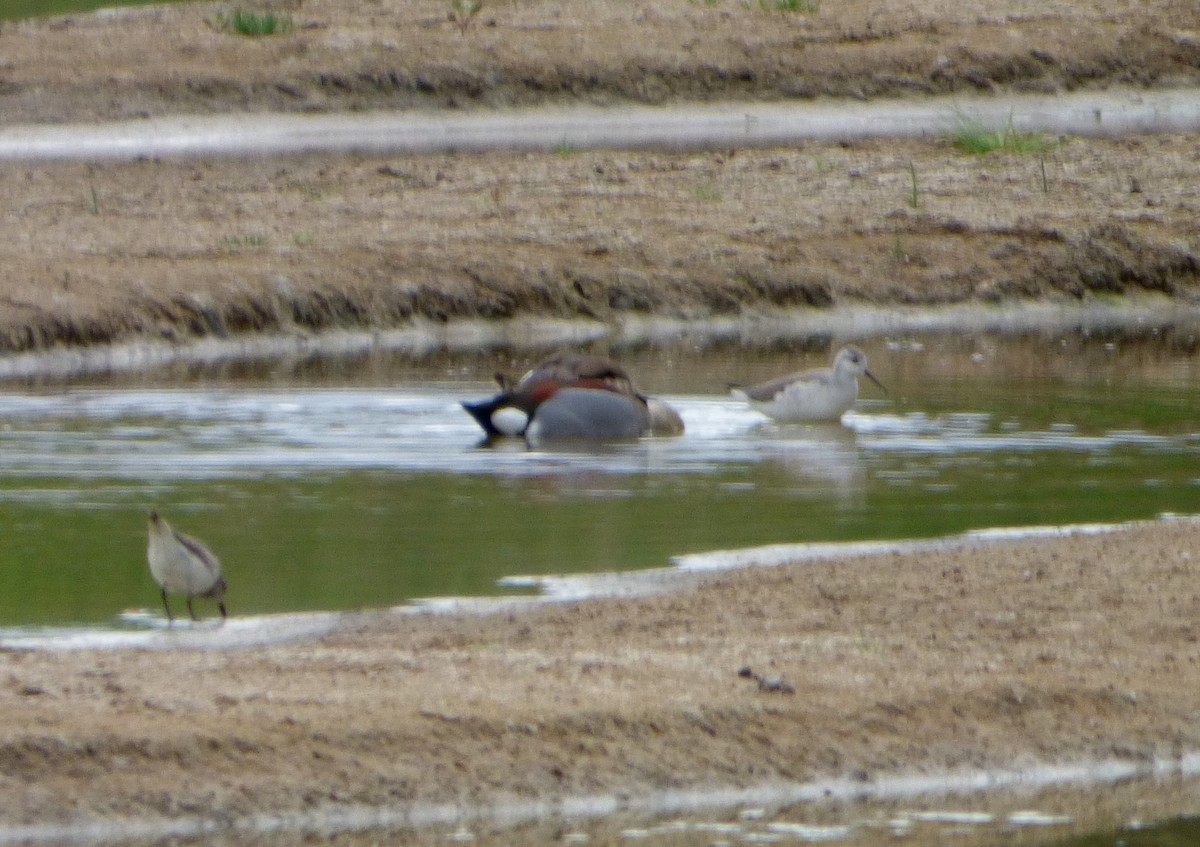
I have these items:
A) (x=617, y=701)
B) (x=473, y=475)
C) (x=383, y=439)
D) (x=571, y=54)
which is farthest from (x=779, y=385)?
(x=571, y=54)

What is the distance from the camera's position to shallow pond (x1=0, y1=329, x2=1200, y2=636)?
30.6 feet

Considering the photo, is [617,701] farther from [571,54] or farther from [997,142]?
[571,54]

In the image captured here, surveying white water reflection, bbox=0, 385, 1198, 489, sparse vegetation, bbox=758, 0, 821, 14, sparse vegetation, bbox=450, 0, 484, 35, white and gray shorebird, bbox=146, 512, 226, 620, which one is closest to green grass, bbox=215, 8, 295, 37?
sparse vegetation, bbox=450, 0, 484, 35

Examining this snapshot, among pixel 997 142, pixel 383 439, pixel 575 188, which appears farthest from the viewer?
pixel 997 142

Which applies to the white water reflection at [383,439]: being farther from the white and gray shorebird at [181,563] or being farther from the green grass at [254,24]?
the green grass at [254,24]

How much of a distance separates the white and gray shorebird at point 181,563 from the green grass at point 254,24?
1820 centimetres

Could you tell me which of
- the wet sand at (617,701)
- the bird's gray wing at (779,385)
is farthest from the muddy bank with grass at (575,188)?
the wet sand at (617,701)

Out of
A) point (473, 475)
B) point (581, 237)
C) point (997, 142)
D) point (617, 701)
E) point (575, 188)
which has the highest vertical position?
point (997, 142)

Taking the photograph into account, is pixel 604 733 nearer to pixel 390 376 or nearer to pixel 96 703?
pixel 96 703

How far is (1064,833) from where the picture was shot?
662cm

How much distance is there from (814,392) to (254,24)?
45.7 ft

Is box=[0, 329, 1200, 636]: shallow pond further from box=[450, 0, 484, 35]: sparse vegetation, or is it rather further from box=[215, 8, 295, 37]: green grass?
box=[450, 0, 484, 35]: sparse vegetation

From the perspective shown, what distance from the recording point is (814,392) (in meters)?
13.1

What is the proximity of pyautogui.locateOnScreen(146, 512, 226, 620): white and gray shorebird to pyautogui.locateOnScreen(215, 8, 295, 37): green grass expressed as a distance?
18.2m
